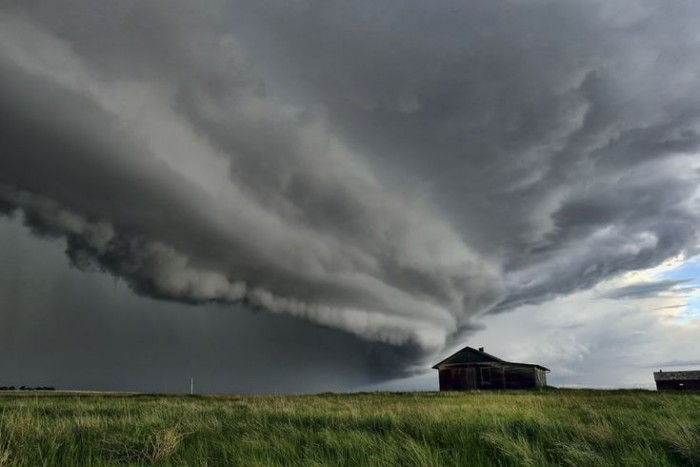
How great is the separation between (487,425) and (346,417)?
3645 mm

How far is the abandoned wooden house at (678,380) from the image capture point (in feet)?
170

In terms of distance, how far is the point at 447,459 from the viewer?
611 cm

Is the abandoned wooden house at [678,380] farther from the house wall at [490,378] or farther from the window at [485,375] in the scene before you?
the window at [485,375]

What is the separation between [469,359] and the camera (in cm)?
5888

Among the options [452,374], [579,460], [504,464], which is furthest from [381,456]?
[452,374]

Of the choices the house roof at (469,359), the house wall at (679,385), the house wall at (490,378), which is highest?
the house roof at (469,359)

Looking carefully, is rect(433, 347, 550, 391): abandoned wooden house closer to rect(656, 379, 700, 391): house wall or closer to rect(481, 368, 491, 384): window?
rect(481, 368, 491, 384): window

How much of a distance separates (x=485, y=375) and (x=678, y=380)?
854 inches

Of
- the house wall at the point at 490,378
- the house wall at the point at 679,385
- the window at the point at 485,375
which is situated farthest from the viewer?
the window at the point at 485,375

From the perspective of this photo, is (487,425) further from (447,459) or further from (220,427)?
(220,427)

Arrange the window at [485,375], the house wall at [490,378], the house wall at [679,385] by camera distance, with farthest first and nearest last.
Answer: the window at [485,375] → the house wall at [490,378] → the house wall at [679,385]

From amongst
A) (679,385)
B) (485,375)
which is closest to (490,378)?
(485,375)

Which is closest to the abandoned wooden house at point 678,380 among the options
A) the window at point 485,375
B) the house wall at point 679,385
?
the house wall at point 679,385

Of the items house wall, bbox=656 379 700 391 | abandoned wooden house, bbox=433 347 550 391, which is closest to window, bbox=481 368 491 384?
abandoned wooden house, bbox=433 347 550 391
